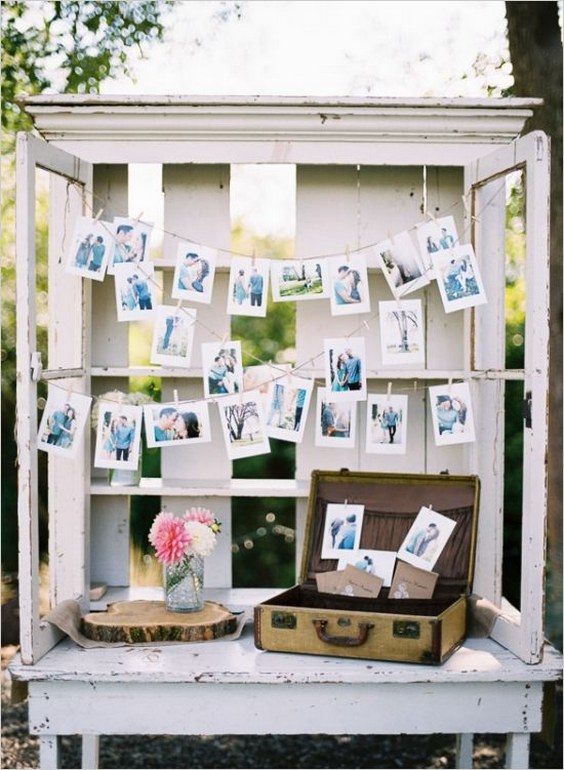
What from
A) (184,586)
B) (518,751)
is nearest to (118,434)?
(184,586)

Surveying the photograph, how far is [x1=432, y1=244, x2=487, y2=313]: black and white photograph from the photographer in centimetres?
280

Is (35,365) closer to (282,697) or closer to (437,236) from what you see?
(282,697)

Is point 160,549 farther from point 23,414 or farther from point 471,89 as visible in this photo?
point 471,89

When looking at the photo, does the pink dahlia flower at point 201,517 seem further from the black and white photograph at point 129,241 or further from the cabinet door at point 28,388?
the black and white photograph at point 129,241

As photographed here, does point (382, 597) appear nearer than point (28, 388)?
No

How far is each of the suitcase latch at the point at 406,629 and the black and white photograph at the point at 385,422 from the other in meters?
0.64

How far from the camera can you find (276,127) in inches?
111

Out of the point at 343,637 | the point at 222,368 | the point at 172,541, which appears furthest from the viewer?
the point at 222,368

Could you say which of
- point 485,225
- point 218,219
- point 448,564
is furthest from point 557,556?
point 218,219

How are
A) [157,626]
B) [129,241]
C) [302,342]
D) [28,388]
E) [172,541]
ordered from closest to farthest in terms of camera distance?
[28,388], [157,626], [172,541], [129,241], [302,342]

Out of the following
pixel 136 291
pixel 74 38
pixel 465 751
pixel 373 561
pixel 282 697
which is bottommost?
pixel 465 751

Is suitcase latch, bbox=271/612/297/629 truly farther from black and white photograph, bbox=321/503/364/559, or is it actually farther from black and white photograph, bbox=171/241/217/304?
black and white photograph, bbox=171/241/217/304

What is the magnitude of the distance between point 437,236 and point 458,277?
0.46 feet

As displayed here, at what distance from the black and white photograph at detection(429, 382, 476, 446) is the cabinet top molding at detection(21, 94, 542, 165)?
0.69 m
